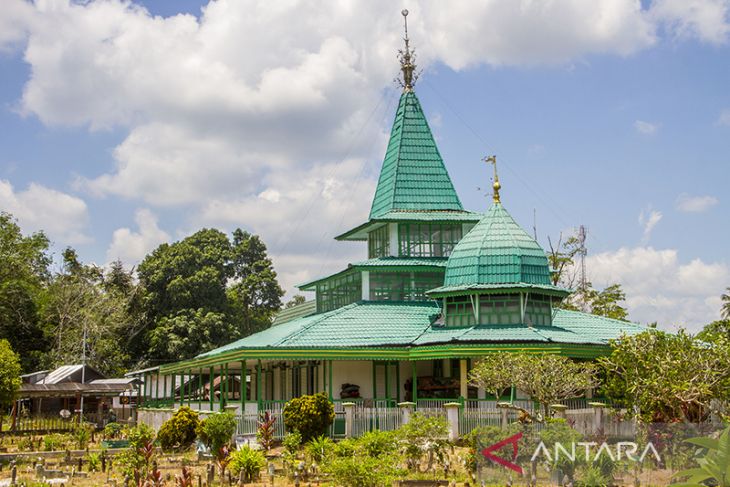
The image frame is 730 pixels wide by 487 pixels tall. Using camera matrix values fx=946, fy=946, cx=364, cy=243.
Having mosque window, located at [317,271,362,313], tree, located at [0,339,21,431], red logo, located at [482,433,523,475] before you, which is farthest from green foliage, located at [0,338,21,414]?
red logo, located at [482,433,523,475]

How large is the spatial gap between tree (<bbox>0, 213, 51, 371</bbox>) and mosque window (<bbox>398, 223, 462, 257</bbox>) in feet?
107

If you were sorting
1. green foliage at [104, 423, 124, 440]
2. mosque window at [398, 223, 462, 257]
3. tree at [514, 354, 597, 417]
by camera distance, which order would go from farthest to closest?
mosque window at [398, 223, 462, 257] < green foliage at [104, 423, 124, 440] < tree at [514, 354, 597, 417]

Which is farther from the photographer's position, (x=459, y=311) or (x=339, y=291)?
(x=339, y=291)

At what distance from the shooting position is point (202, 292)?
247 feet

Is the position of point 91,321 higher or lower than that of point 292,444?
higher

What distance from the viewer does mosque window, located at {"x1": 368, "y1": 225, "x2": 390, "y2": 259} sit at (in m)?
48.2

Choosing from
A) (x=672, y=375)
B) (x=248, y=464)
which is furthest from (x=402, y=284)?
(x=248, y=464)

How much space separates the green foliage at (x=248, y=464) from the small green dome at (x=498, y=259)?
16385mm

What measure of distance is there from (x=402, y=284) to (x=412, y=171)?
7401mm

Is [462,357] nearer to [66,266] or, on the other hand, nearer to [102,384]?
[102,384]

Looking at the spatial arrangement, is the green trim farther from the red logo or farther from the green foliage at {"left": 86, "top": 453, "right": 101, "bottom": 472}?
the red logo

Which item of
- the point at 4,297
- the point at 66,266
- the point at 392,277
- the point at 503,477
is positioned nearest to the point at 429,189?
the point at 392,277

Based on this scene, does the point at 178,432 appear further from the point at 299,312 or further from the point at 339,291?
the point at 299,312

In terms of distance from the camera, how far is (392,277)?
45406 mm
